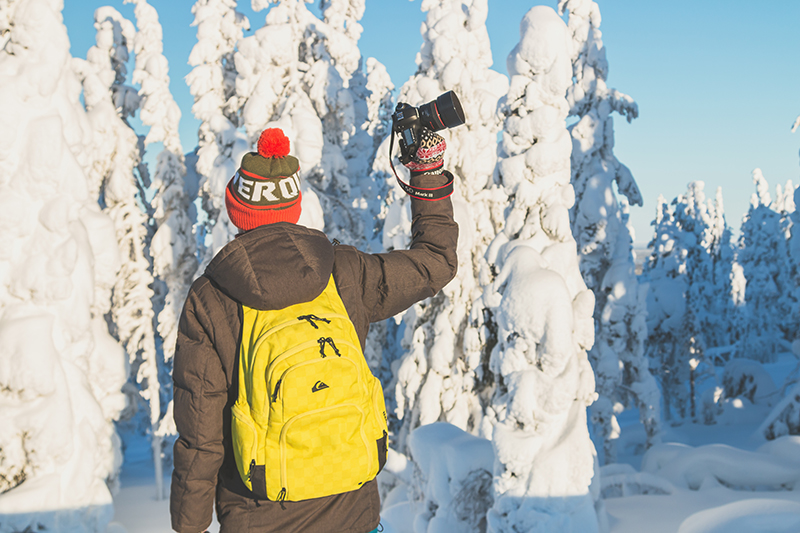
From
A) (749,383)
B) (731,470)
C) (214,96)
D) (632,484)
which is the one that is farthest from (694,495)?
(749,383)

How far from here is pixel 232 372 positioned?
1.91 meters

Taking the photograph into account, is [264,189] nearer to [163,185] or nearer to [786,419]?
[786,419]

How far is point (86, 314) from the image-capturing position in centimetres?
763

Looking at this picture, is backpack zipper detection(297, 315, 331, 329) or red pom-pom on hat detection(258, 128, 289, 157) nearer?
backpack zipper detection(297, 315, 331, 329)

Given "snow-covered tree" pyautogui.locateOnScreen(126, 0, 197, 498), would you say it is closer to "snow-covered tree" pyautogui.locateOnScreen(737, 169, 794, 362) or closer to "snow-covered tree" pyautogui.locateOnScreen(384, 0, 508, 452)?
"snow-covered tree" pyautogui.locateOnScreen(384, 0, 508, 452)

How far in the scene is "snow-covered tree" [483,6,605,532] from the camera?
5922 mm

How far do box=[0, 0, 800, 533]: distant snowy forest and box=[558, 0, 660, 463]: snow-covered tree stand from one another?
0.06m

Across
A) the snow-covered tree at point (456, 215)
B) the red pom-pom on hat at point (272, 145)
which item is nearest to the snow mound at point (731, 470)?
the snow-covered tree at point (456, 215)

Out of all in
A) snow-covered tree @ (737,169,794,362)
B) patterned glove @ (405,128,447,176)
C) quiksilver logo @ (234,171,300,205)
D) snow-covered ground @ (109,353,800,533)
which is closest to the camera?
quiksilver logo @ (234,171,300,205)

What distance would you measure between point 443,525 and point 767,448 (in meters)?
7.51

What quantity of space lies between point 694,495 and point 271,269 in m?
9.47

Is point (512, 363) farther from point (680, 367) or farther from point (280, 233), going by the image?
point (680, 367)

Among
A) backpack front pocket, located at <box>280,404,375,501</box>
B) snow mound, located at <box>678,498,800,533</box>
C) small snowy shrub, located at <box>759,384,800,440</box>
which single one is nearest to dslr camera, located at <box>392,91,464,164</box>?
backpack front pocket, located at <box>280,404,375,501</box>


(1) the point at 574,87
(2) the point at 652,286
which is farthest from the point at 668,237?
(1) the point at 574,87
